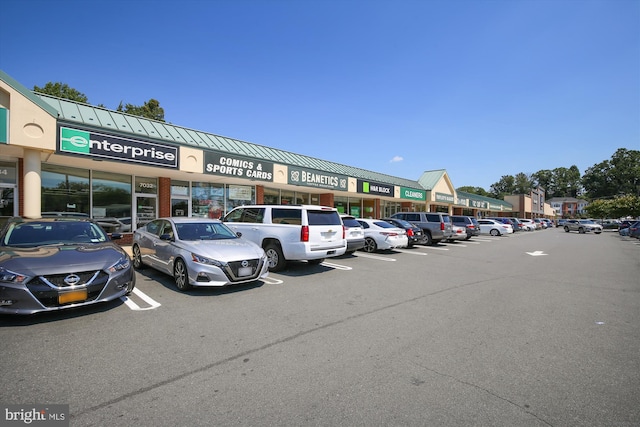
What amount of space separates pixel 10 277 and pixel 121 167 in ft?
29.3

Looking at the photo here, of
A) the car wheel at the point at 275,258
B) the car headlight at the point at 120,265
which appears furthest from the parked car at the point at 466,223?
the car headlight at the point at 120,265

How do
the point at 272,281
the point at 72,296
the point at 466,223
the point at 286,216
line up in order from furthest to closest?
1. the point at 466,223
2. the point at 286,216
3. the point at 272,281
4. the point at 72,296

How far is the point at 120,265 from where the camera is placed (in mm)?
5262

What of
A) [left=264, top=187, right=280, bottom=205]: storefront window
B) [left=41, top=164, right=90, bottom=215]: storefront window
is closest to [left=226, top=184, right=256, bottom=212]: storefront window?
[left=264, top=187, right=280, bottom=205]: storefront window

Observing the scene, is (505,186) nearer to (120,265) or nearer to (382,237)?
(382,237)

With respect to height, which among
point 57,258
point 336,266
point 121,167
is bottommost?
point 336,266

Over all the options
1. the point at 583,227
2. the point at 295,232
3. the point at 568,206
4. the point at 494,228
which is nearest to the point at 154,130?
the point at 295,232

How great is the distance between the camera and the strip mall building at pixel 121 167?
8.98m

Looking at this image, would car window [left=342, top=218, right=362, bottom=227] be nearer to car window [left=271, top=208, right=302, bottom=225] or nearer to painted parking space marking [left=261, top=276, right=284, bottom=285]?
car window [left=271, top=208, right=302, bottom=225]

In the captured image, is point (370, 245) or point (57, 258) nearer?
point (57, 258)

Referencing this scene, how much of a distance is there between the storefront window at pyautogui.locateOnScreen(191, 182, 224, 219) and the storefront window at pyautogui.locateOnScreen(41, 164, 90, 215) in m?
4.37

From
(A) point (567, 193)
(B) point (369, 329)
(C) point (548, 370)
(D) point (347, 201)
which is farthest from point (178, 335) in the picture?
(A) point (567, 193)

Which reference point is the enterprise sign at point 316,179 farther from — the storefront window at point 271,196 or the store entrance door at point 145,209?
the store entrance door at point 145,209

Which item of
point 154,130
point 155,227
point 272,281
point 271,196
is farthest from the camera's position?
point 271,196
